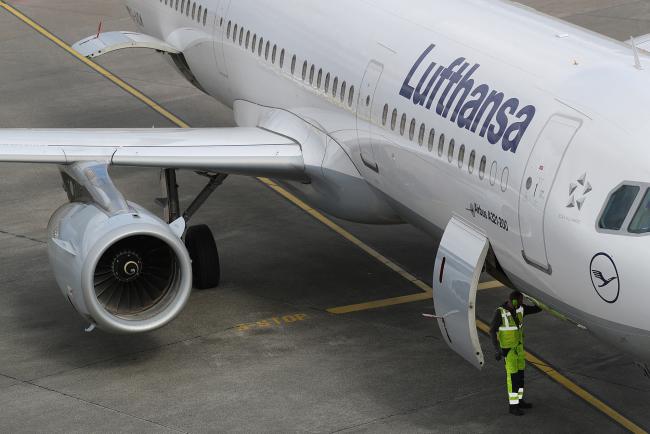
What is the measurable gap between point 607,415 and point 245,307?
593cm

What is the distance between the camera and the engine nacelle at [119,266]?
16938 millimetres

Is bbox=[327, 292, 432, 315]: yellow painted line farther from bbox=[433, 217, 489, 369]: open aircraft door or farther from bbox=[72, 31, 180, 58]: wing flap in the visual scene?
bbox=[72, 31, 180, 58]: wing flap

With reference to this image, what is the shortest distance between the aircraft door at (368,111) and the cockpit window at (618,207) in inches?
194

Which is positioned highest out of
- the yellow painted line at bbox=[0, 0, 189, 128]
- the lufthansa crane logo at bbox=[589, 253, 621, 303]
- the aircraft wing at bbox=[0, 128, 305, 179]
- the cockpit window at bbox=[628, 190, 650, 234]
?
the cockpit window at bbox=[628, 190, 650, 234]

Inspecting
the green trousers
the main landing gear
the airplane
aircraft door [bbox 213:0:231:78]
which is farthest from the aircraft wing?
the green trousers

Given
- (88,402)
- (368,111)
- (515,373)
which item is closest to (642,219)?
(515,373)

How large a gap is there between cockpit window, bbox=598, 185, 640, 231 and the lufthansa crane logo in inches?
12.5

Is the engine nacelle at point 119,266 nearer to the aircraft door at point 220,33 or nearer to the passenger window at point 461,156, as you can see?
the passenger window at point 461,156

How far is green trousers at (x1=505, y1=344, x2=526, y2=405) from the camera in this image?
53.0 ft

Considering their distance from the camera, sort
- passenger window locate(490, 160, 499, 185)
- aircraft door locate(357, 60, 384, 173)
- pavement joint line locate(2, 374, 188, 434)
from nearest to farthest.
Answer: passenger window locate(490, 160, 499, 185) < pavement joint line locate(2, 374, 188, 434) < aircraft door locate(357, 60, 384, 173)

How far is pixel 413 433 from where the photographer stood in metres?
16.1

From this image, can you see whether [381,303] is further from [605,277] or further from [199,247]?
[605,277]

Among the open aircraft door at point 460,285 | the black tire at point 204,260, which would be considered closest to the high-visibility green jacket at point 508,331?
the open aircraft door at point 460,285

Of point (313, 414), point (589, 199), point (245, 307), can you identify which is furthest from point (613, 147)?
point (245, 307)
